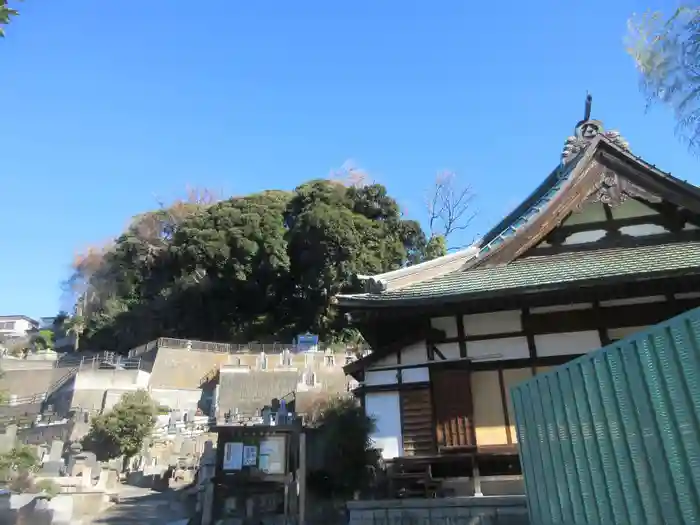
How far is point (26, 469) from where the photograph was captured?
16.8 m

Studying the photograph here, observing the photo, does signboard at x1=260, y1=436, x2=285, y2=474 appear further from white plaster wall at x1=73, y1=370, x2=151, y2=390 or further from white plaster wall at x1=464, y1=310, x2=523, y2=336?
white plaster wall at x1=73, y1=370, x2=151, y2=390

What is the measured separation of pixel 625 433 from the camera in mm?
4676

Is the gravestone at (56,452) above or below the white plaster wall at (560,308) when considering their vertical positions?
below

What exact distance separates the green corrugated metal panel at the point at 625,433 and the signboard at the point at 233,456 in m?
7.26

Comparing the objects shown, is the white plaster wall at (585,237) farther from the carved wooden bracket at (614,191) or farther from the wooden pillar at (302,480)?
the wooden pillar at (302,480)

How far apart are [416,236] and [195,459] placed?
98.9 ft

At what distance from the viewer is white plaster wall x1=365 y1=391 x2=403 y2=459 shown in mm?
9359

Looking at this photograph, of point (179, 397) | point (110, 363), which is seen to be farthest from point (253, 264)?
point (110, 363)

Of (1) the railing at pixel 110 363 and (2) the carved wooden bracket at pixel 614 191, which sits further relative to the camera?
(1) the railing at pixel 110 363

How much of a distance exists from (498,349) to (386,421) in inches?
96.3

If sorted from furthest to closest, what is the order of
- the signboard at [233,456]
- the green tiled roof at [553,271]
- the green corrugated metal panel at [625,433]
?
the signboard at [233,456], the green tiled roof at [553,271], the green corrugated metal panel at [625,433]

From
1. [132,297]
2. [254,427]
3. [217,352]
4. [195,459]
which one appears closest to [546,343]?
[254,427]

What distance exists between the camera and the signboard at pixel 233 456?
1155 cm

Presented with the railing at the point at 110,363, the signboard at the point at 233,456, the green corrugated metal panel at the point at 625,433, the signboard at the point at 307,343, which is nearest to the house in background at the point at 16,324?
the railing at the point at 110,363
